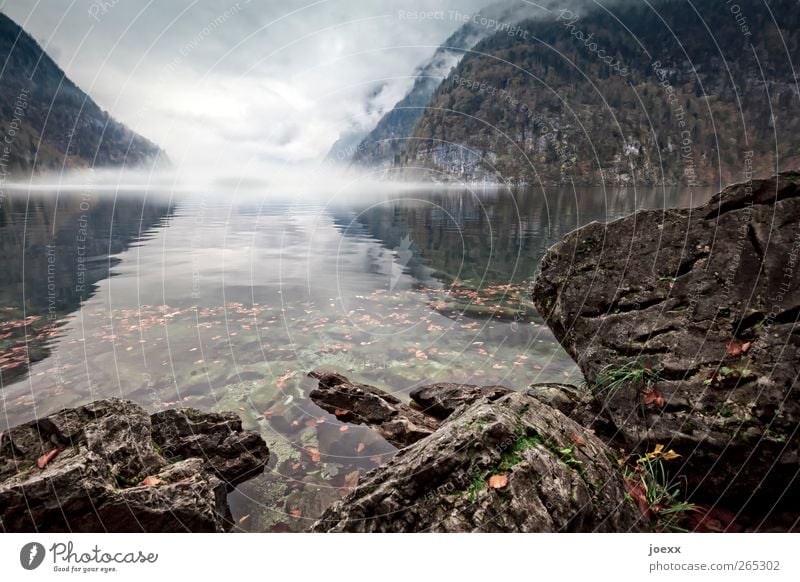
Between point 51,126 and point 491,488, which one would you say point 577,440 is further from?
point 51,126

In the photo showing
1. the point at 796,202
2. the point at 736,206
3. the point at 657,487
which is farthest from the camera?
the point at 736,206

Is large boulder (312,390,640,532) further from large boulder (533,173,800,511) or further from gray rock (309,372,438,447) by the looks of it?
gray rock (309,372,438,447)

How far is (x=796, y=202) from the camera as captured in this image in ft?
13.6

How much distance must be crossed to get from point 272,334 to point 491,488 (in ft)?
25.8

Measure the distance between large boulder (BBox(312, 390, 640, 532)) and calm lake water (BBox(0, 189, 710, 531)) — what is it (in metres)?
1.98

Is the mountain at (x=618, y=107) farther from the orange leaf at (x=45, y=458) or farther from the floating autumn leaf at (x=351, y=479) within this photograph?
the orange leaf at (x=45, y=458)

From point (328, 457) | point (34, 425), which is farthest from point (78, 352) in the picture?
point (328, 457)

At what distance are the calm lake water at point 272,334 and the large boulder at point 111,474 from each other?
3.04 feet

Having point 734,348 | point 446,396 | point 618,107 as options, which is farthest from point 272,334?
point 618,107

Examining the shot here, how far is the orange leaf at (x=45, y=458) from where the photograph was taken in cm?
368

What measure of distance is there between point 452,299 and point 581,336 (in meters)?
7.84

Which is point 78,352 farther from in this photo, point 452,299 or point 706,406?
point 706,406

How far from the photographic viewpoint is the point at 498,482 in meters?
2.96

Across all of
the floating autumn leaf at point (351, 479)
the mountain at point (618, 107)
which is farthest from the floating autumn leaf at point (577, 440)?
the mountain at point (618, 107)
